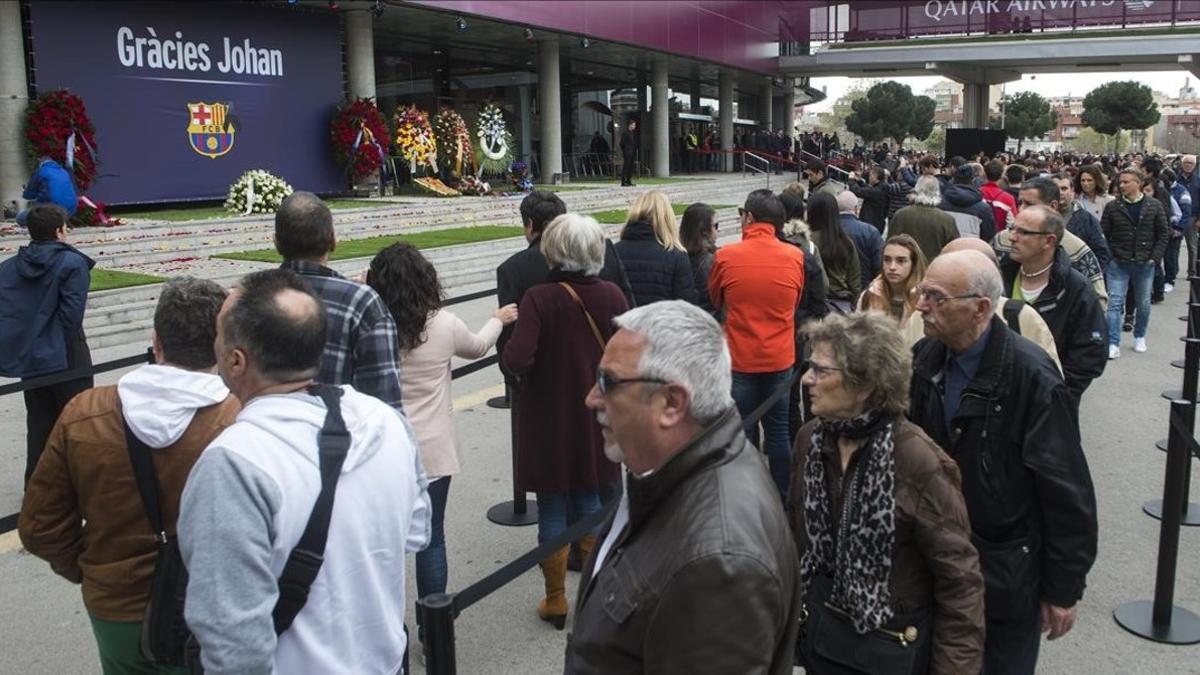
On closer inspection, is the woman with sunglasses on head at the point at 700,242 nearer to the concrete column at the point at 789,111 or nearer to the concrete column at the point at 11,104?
the concrete column at the point at 11,104

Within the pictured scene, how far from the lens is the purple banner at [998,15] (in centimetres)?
3716

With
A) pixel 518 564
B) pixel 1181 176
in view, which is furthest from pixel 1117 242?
pixel 518 564

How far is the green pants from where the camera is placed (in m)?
2.84

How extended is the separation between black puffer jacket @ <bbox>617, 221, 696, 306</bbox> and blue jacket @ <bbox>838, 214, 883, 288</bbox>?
84.0 inches

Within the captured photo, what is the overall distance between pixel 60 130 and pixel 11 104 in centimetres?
77

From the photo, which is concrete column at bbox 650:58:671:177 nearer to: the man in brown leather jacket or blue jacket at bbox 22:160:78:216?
blue jacket at bbox 22:160:78:216

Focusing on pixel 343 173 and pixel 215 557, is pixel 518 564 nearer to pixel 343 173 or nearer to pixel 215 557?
pixel 215 557

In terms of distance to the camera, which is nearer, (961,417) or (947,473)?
(947,473)

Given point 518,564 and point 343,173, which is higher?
point 343,173

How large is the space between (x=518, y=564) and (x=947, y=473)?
1253 millimetres

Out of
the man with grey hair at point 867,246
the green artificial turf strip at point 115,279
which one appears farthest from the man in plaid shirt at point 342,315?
the green artificial turf strip at point 115,279

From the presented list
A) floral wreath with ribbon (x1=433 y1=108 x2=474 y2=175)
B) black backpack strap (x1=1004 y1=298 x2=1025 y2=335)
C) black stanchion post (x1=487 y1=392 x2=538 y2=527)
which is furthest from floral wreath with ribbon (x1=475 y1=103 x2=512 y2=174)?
black backpack strap (x1=1004 y1=298 x2=1025 y2=335)

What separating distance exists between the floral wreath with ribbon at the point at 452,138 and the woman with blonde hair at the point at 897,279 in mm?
20270

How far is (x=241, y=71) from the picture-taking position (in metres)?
19.9
